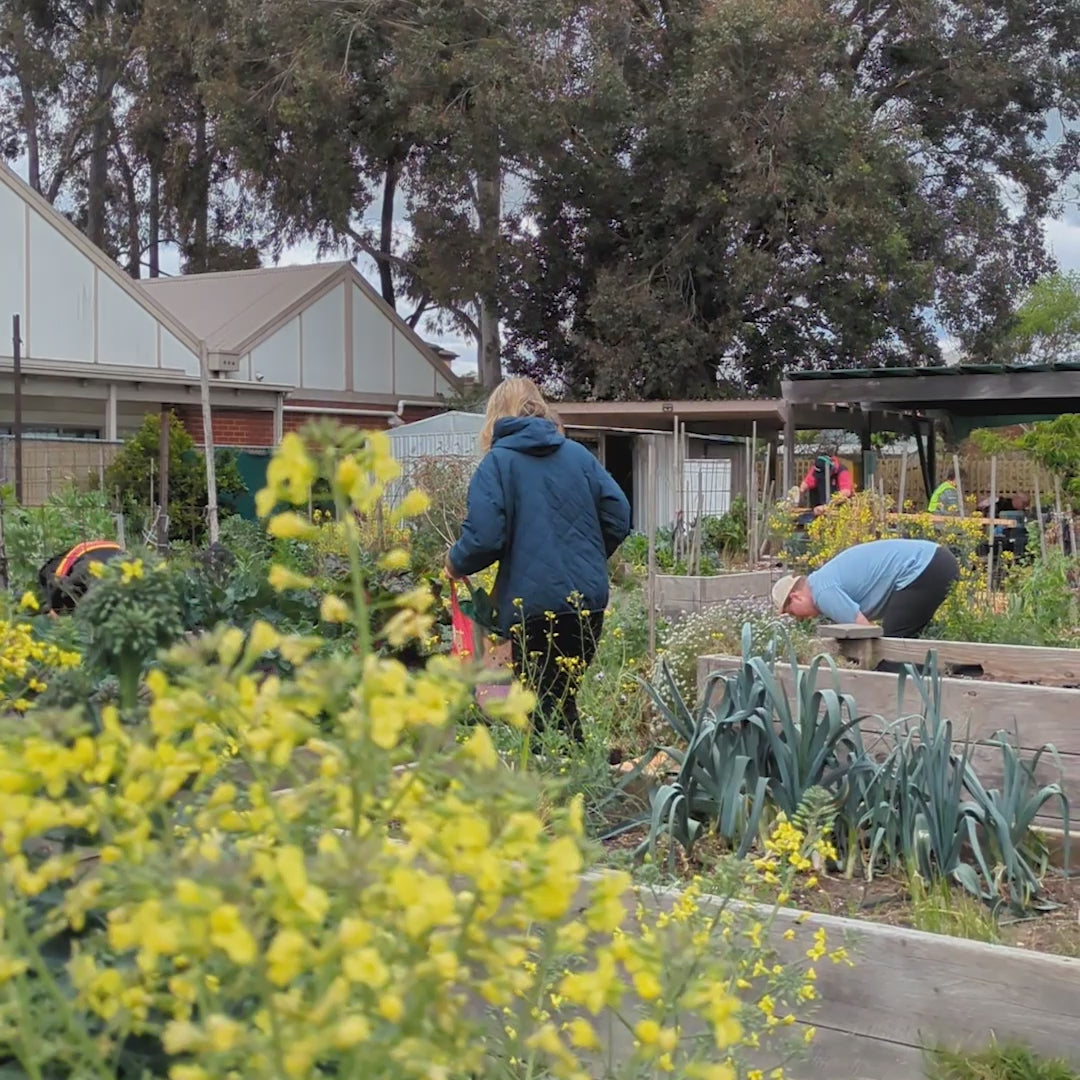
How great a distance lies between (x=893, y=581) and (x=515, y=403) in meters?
2.11

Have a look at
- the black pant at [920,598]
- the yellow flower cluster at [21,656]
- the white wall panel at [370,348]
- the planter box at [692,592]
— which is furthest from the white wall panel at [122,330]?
the yellow flower cluster at [21,656]

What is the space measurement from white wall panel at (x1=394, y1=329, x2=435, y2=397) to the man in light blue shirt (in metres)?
18.1

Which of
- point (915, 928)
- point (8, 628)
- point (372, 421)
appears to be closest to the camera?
point (8, 628)

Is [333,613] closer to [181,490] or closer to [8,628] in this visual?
[8,628]

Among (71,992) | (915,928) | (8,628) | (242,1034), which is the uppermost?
(8,628)

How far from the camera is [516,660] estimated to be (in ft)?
13.4

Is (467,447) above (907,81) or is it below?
below

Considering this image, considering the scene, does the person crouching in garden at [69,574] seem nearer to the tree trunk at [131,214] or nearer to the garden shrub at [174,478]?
the garden shrub at [174,478]

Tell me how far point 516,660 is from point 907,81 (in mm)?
21401

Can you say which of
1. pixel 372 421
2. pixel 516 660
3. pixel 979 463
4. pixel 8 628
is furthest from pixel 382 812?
pixel 372 421

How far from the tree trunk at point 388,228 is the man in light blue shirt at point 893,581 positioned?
1892 cm

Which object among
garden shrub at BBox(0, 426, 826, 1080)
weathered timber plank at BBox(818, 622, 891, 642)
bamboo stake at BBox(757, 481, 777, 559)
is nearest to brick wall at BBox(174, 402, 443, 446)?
bamboo stake at BBox(757, 481, 777, 559)

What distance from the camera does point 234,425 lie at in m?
19.0

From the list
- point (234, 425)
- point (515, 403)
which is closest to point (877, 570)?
point (515, 403)
